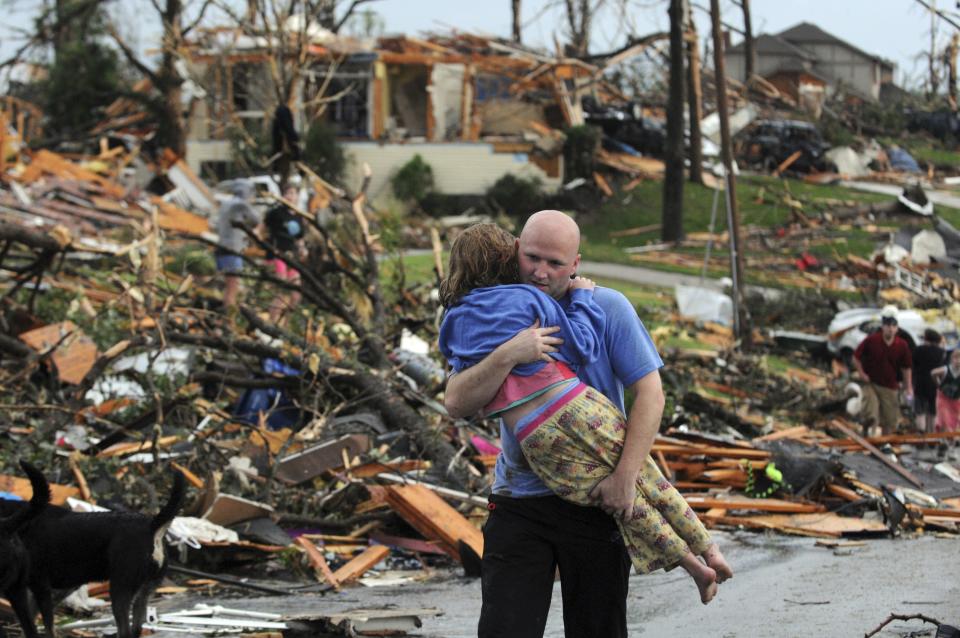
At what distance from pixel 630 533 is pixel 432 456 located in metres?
5.68

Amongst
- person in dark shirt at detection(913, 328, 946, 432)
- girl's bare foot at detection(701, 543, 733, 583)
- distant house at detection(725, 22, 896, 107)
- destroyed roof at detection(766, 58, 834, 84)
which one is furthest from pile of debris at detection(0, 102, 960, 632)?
destroyed roof at detection(766, 58, 834, 84)

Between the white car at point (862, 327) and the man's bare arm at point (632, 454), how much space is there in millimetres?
15158

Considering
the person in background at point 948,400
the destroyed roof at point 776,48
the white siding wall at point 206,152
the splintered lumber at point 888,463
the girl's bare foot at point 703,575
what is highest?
the destroyed roof at point 776,48

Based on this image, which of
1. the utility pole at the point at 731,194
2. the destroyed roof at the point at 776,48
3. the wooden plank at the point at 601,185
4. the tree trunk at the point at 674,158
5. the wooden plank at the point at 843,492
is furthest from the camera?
the destroyed roof at the point at 776,48

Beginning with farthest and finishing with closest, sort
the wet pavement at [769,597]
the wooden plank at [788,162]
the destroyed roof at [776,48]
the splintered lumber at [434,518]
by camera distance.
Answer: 1. the destroyed roof at [776,48]
2. the wooden plank at [788,162]
3. the splintered lumber at [434,518]
4. the wet pavement at [769,597]

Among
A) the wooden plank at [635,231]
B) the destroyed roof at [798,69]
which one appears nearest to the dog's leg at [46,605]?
the wooden plank at [635,231]

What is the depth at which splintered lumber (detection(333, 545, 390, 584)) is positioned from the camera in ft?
24.6

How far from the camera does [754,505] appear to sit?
9.23 metres

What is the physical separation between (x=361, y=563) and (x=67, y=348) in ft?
16.5

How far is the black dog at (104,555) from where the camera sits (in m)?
5.30

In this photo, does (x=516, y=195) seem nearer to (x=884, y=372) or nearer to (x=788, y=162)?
(x=788, y=162)

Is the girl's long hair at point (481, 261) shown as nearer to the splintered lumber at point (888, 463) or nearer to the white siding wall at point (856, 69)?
the splintered lumber at point (888, 463)

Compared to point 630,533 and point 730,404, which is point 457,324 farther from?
point 730,404

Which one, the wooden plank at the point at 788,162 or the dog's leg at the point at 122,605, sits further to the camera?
the wooden plank at the point at 788,162
